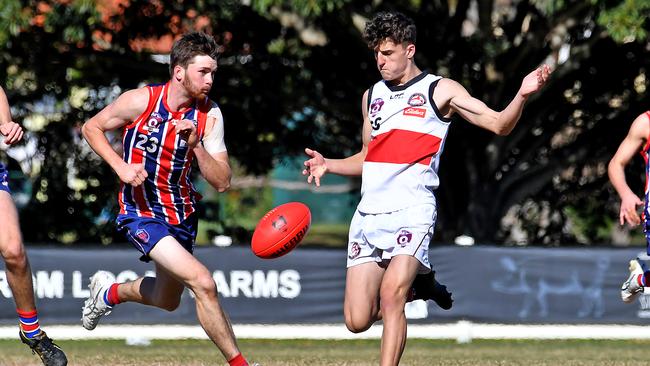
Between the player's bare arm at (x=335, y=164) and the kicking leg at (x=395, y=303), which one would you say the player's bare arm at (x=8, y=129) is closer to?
the player's bare arm at (x=335, y=164)

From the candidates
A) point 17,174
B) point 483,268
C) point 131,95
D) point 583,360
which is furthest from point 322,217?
point 131,95

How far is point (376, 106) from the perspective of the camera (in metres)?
7.83

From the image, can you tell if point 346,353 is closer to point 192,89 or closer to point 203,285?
point 203,285

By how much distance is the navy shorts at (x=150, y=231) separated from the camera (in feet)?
25.6

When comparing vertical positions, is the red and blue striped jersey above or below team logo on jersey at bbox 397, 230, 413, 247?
above

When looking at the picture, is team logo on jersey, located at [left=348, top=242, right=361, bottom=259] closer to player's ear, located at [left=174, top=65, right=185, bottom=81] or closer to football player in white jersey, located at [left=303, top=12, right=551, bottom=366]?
football player in white jersey, located at [left=303, top=12, right=551, bottom=366]

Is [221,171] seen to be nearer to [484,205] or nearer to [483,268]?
[483,268]

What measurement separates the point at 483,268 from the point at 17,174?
423 inches

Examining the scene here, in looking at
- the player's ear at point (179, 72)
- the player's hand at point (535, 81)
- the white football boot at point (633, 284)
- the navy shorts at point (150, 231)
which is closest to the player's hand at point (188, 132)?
the player's ear at point (179, 72)

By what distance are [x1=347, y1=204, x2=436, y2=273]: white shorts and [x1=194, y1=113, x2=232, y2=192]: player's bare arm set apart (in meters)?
0.87

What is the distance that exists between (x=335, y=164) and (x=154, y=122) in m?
1.18

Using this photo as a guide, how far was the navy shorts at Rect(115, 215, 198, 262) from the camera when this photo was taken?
25.6ft

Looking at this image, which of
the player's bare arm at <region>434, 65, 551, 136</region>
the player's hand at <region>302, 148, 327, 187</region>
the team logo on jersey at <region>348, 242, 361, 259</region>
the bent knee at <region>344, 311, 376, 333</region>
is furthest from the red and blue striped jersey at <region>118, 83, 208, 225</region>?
the player's bare arm at <region>434, 65, 551, 136</region>

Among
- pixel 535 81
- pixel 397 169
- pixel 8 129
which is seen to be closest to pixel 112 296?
pixel 8 129
